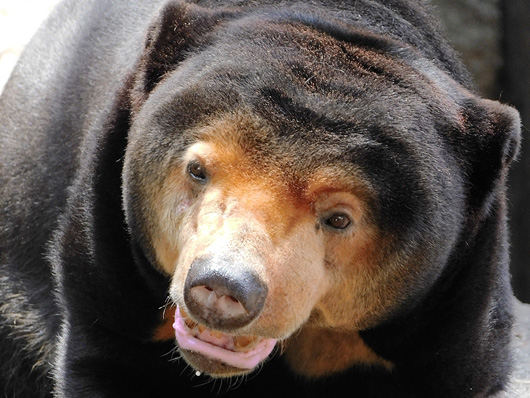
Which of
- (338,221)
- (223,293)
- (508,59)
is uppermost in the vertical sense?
(223,293)

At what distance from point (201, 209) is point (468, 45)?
30.1ft

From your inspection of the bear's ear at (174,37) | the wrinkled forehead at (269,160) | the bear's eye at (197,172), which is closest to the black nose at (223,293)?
the wrinkled forehead at (269,160)

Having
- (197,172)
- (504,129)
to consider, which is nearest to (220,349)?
(197,172)

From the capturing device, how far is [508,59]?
13.1 meters

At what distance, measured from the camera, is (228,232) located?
413 centimetres

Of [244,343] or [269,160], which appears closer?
[269,160]

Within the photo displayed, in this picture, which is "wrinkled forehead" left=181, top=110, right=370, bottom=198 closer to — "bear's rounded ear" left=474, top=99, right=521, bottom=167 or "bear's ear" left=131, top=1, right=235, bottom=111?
"bear's ear" left=131, top=1, right=235, bottom=111

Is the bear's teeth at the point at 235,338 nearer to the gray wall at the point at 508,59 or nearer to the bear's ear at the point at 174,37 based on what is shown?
the bear's ear at the point at 174,37

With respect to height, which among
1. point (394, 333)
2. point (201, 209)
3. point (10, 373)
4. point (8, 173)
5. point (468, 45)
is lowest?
point (468, 45)

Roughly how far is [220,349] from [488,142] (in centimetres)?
154

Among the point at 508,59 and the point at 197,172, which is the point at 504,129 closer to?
the point at 197,172

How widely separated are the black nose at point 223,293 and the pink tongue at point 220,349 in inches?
16.5

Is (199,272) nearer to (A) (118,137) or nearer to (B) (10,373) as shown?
(A) (118,137)

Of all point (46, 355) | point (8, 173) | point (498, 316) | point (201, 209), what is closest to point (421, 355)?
point (498, 316)
